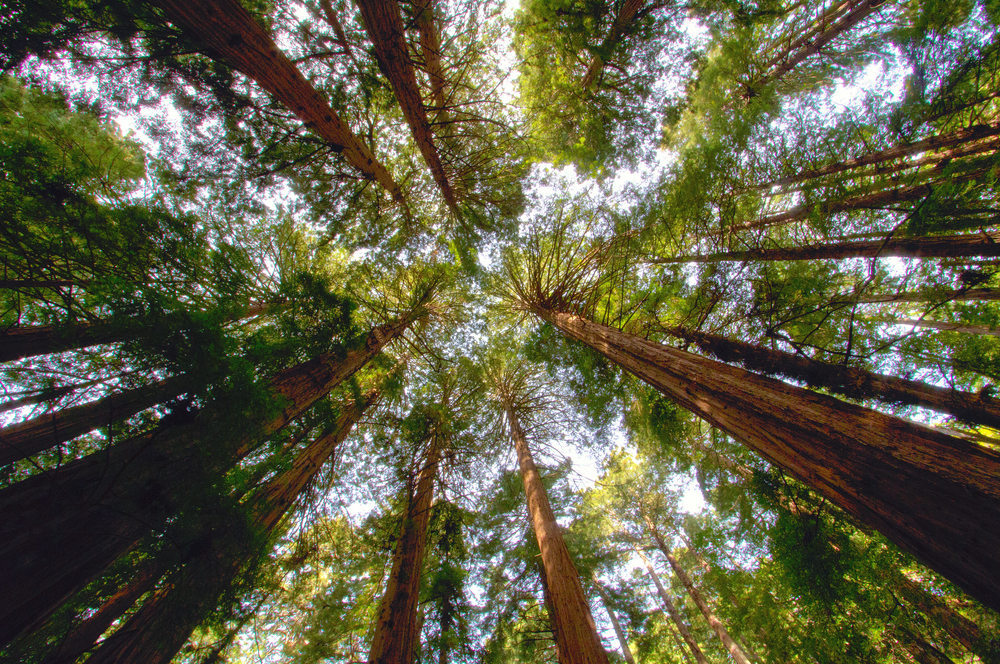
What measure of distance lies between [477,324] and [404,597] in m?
5.25

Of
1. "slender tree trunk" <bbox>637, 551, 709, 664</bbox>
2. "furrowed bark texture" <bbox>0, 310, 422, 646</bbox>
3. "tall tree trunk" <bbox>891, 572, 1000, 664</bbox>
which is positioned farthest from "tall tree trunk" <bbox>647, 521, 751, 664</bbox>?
"furrowed bark texture" <bbox>0, 310, 422, 646</bbox>

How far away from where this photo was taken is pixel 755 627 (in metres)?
6.38

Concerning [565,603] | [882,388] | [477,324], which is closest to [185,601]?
[565,603]

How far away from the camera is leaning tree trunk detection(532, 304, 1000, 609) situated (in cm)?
121

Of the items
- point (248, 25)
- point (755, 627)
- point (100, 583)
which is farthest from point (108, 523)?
point (755, 627)

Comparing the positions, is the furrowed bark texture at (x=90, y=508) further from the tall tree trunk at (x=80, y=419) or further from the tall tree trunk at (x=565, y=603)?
the tall tree trunk at (x=565, y=603)

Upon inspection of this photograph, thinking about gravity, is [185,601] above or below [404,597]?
below

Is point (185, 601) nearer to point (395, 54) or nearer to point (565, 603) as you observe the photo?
point (565, 603)

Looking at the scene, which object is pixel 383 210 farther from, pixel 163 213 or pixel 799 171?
pixel 799 171

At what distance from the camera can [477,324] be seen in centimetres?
773

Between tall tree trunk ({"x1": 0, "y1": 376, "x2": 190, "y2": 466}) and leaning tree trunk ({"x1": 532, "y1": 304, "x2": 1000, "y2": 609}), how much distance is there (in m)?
4.09

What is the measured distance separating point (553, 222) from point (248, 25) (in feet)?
16.9

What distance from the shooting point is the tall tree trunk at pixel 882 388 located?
3752 millimetres

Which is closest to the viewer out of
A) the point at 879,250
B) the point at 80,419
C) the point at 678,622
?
the point at 80,419
